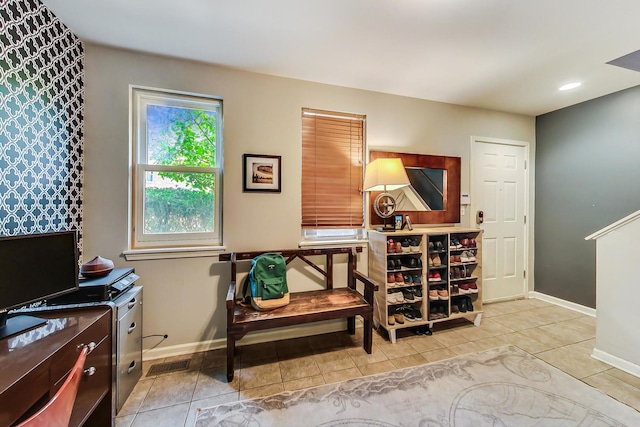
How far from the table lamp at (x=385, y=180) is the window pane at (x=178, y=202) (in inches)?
59.7

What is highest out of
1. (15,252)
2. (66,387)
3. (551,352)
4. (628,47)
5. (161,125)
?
(628,47)

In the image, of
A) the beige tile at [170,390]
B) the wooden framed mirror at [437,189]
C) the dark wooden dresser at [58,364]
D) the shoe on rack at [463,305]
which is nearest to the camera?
the dark wooden dresser at [58,364]

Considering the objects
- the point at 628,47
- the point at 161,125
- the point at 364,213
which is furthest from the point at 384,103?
the point at 161,125

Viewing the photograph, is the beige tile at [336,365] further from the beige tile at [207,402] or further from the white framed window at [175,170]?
the white framed window at [175,170]

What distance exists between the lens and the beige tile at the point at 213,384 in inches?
65.6

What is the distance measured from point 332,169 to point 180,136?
146 centimetres

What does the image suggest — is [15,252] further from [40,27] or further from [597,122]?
[597,122]

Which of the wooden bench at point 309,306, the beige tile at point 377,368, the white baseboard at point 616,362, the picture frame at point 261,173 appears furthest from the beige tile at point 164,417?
the white baseboard at point 616,362

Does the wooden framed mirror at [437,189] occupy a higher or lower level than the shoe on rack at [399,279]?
higher

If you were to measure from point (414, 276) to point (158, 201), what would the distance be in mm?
2557

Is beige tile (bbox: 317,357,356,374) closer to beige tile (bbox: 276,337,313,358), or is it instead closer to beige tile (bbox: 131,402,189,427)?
beige tile (bbox: 276,337,313,358)

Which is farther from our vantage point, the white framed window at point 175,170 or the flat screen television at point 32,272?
the white framed window at point 175,170

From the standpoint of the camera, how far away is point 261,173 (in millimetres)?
2297

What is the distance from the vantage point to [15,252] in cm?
113
